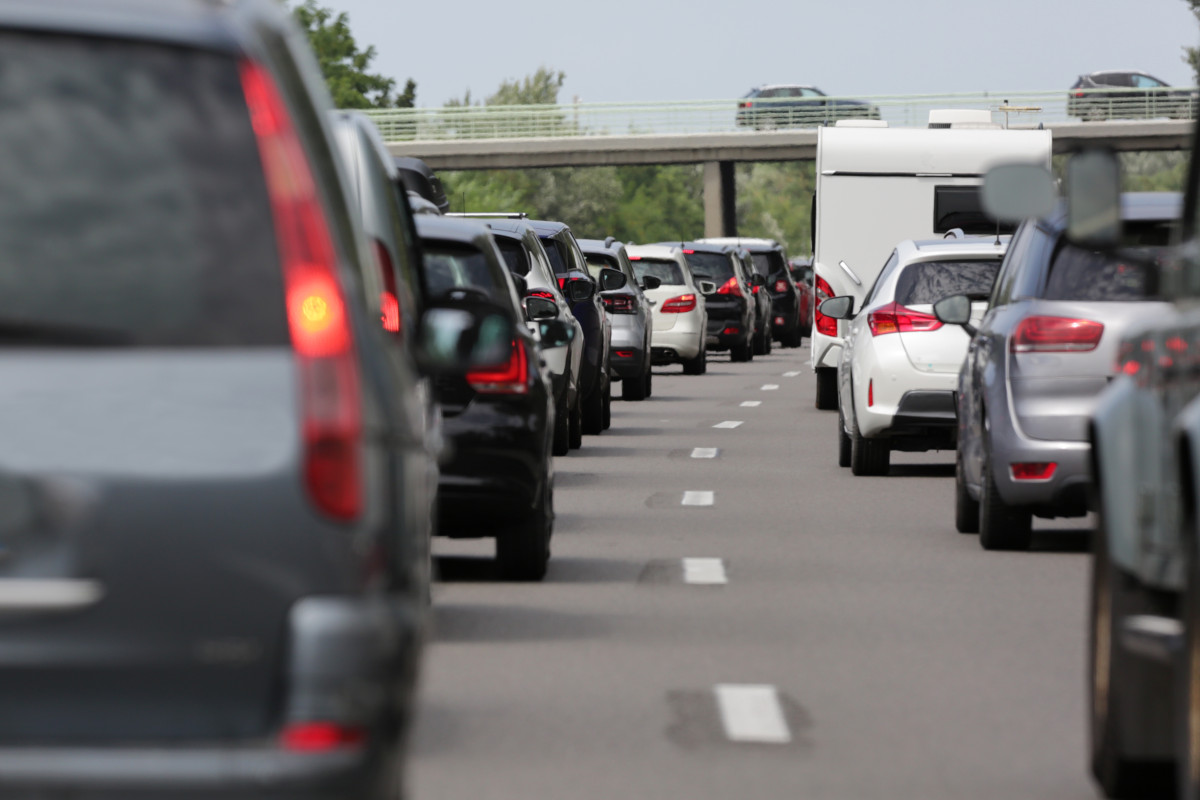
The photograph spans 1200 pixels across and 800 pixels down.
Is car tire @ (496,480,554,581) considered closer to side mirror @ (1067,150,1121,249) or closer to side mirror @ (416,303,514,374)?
side mirror @ (416,303,514,374)

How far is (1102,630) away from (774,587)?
4561mm

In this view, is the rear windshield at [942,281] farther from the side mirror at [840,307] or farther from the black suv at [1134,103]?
the black suv at [1134,103]

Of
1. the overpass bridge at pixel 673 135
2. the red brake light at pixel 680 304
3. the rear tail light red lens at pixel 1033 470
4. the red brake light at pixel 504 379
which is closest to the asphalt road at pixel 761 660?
the rear tail light red lens at pixel 1033 470

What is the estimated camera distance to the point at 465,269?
37.9ft

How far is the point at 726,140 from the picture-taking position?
83.1 m

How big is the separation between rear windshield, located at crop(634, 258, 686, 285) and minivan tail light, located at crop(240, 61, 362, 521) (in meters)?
28.0

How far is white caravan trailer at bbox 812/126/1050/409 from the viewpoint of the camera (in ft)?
81.8

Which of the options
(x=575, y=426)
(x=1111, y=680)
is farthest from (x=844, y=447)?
(x=1111, y=680)

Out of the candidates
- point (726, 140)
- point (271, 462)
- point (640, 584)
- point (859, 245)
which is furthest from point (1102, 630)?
point (726, 140)

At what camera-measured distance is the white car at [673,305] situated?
106ft

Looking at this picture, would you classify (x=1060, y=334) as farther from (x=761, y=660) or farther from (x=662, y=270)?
(x=662, y=270)

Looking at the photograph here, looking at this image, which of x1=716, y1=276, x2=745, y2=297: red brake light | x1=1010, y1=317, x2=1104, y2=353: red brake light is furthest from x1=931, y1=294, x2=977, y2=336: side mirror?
x1=716, y1=276, x2=745, y2=297: red brake light

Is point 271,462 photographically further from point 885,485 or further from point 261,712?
point 885,485

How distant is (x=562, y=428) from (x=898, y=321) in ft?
11.3
